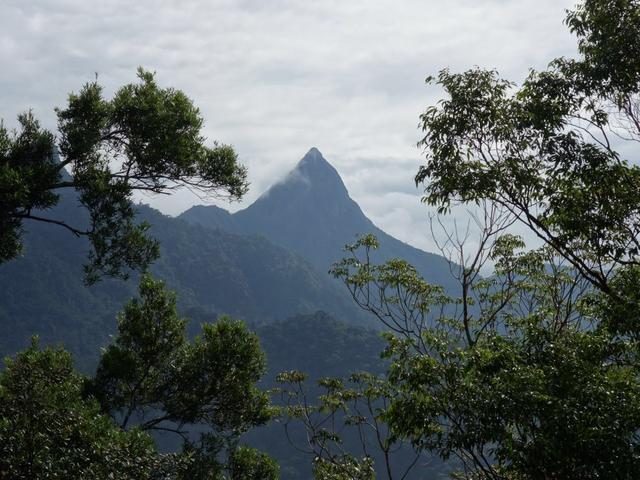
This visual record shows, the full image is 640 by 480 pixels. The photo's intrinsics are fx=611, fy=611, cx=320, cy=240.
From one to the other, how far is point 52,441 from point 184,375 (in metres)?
7.52

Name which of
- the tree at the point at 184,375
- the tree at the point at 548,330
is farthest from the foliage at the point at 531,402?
the tree at the point at 184,375

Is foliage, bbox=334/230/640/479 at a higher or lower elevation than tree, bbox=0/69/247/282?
lower

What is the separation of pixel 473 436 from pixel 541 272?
432 inches

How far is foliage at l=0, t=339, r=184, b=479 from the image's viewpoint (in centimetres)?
855

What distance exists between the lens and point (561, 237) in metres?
10.1

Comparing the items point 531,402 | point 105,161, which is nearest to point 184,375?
point 105,161

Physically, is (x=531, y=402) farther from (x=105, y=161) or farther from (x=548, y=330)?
(x=105, y=161)

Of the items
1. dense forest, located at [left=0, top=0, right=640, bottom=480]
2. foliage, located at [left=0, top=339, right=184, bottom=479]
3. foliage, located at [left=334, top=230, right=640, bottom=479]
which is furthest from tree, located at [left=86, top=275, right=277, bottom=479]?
foliage, located at [left=334, top=230, right=640, bottom=479]

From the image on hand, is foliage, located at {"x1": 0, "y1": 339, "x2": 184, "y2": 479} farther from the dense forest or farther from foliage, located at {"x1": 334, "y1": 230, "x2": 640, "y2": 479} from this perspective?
foliage, located at {"x1": 334, "y1": 230, "x2": 640, "y2": 479}

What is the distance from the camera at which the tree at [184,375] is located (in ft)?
52.4

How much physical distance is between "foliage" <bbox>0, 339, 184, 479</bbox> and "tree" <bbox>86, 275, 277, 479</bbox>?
5.83 metres

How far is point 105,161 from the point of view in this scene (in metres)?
12.9

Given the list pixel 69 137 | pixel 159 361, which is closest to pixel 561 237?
pixel 69 137

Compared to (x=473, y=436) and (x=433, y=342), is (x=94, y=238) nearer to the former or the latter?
(x=433, y=342)
